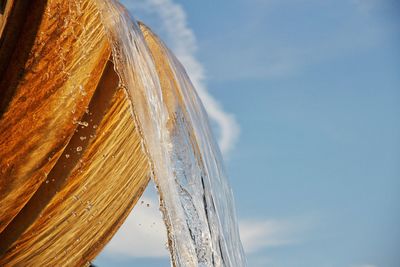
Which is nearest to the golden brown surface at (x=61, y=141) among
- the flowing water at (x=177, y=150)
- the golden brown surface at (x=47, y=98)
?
the golden brown surface at (x=47, y=98)

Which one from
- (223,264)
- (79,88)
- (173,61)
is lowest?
(223,264)

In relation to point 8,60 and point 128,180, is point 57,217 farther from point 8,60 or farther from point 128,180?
point 8,60

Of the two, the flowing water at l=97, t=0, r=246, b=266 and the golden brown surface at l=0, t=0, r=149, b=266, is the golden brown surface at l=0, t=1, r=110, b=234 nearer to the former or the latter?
the golden brown surface at l=0, t=0, r=149, b=266

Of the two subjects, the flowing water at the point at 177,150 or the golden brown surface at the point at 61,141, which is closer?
the golden brown surface at the point at 61,141

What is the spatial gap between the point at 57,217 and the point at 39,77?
85 cm

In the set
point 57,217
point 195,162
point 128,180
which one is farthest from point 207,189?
point 57,217

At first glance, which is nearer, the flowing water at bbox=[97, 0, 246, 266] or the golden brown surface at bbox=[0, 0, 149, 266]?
the golden brown surface at bbox=[0, 0, 149, 266]

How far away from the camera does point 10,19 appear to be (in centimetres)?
370

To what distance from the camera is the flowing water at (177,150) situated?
4.06 metres

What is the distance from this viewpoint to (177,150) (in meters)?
4.34

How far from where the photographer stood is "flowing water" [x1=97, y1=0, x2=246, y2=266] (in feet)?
13.3

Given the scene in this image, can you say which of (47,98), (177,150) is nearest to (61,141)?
(47,98)

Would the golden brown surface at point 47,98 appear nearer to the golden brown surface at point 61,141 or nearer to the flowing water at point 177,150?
the golden brown surface at point 61,141

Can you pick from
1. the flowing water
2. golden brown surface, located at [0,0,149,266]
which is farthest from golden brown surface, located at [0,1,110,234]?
the flowing water
